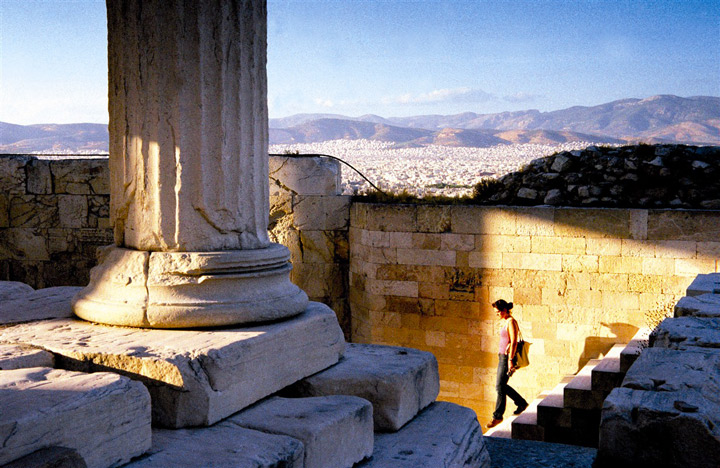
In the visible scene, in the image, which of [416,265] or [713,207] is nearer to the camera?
[713,207]

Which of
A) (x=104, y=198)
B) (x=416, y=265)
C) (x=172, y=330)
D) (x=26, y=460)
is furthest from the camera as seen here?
(x=104, y=198)

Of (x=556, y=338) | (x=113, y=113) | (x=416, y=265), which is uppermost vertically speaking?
(x=113, y=113)

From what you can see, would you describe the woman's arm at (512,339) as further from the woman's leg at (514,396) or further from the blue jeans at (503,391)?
the woman's leg at (514,396)

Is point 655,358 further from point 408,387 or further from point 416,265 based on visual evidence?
point 416,265

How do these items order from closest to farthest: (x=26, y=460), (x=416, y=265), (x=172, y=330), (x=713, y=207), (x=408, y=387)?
(x=26, y=460), (x=172, y=330), (x=408, y=387), (x=713, y=207), (x=416, y=265)

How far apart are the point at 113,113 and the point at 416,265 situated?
5.87m

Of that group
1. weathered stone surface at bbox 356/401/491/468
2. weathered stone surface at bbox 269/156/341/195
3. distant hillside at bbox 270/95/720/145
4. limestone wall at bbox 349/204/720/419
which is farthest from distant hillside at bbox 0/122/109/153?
weathered stone surface at bbox 356/401/491/468

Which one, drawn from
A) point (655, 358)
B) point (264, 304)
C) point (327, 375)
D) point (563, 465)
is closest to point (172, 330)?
point (264, 304)

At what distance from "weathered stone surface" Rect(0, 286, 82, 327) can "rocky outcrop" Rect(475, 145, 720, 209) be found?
6201mm

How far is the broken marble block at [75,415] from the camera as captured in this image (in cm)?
195

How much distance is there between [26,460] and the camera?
1.90 m

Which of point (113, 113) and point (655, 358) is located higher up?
point (113, 113)

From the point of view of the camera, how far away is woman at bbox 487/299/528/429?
7.81m

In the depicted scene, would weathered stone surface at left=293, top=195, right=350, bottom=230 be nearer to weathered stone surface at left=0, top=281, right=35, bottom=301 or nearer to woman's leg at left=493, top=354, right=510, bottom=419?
woman's leg at left=493, top=354, right=510, bottom=419
